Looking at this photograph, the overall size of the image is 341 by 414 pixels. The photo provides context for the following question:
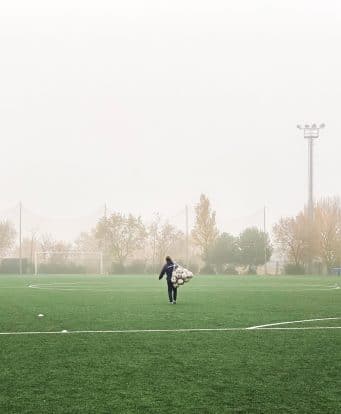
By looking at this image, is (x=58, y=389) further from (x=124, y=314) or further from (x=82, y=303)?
(x=82, y=303)

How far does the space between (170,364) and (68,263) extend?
6349 cm

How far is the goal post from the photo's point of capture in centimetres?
7038

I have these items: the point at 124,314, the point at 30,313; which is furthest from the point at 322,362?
the point at 30,313

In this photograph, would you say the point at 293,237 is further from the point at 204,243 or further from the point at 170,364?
the point at 170,364

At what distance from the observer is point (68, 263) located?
234 feet

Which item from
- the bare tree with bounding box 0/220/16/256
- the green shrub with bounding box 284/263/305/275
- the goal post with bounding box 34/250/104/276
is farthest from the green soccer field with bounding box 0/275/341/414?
the bare tree with bounding box 0/220/16/256

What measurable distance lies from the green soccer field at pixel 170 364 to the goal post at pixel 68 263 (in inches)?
2190

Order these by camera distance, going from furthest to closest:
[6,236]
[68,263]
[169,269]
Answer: [6,236] → [68,263] → [169,269]

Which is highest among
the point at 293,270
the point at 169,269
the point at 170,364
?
the point at 169,269

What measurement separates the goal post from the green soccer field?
182ft

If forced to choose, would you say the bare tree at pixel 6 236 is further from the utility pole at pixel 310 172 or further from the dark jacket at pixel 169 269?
the dark jacket at pixel 169 269

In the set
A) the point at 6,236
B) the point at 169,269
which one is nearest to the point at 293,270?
the point at 6,236

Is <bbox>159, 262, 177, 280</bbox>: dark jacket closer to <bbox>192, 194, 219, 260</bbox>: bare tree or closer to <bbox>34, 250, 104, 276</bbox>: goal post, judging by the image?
<bbox>34, 250, 104, 276</bbox>: goal post

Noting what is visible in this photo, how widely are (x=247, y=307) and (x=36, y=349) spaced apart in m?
9.14
